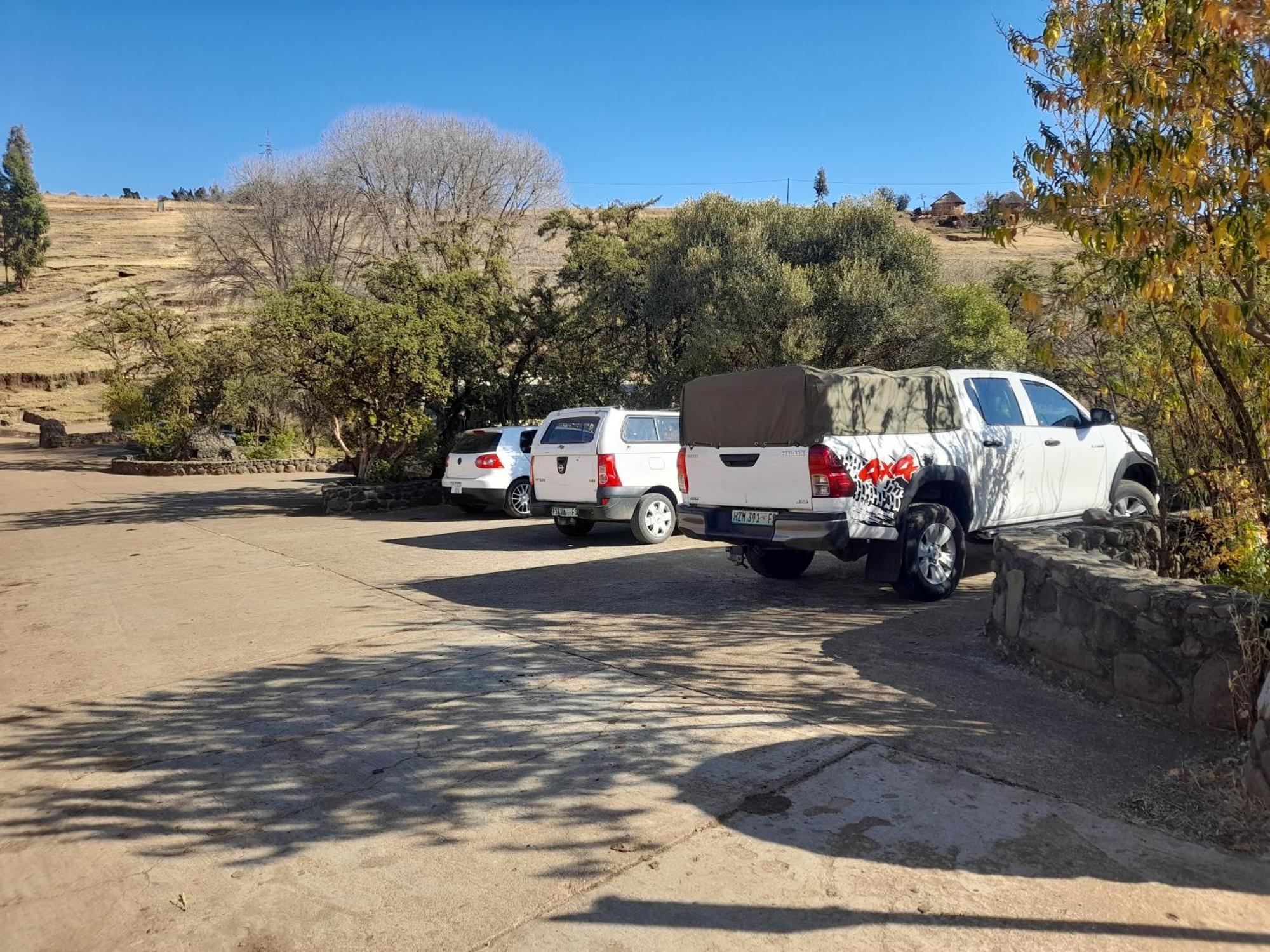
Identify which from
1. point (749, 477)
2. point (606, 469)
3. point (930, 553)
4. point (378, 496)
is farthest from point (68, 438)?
point (930, 553)

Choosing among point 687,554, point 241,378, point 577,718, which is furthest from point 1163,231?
point 241,378

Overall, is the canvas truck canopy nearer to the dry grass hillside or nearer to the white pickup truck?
the white pickup truck

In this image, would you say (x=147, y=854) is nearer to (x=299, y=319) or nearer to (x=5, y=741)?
(x=5, y=741)

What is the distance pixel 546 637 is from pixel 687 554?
4355mm

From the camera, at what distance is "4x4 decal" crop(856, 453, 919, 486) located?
25.3ft

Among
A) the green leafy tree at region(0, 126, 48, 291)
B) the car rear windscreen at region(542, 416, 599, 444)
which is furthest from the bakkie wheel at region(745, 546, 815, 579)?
the green leafy tree at region(0, 126, 48, 291)

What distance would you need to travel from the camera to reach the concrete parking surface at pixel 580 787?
127 inches

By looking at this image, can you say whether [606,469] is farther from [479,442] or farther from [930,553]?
[930,553]

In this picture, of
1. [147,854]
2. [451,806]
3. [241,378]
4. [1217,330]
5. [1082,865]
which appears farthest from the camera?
[241,378]

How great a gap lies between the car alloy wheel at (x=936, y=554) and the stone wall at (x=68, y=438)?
36493 millimetres

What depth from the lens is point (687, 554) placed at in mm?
11328

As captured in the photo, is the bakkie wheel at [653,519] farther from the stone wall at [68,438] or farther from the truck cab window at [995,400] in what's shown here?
the stone wall at [68,438]

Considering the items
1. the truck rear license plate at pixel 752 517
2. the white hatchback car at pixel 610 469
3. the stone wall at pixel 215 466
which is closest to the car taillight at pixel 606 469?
the white hatchback car at pixel 610 469

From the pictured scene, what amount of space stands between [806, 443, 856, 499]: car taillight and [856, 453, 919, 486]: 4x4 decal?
14 centimetres
